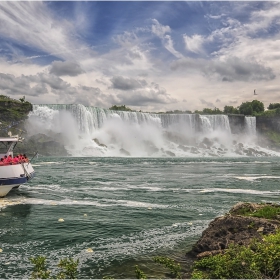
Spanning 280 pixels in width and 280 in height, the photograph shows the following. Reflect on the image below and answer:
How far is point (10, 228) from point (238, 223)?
31.2 feet

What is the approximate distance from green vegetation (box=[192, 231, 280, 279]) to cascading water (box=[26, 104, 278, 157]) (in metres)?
77.2

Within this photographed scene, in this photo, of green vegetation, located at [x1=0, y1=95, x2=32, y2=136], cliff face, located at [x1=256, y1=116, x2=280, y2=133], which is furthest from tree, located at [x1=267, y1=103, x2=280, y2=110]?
green vegetation, located at [x1=0, y1=95, x2=32, y2=136]

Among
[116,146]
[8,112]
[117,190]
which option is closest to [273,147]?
[116,146]

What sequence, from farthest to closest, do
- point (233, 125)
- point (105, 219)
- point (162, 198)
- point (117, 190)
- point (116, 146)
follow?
point (233, 125) → point (116, 146) → point (117, 190) → point (162, 198) → point (105, 219)

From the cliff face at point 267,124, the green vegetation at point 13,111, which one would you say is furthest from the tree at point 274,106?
the green vegetation at point 13,111

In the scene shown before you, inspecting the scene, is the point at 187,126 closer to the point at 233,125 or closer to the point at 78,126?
the point at 233,125

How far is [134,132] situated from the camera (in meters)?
96.3

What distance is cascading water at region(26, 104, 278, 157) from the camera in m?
86.1

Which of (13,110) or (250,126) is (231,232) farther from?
(250,126)

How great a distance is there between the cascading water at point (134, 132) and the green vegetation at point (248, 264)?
77192 millimetres

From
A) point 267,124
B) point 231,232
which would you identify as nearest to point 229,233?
point 231,232

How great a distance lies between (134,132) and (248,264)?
89.0 m

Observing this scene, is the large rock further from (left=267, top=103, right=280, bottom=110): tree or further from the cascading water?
(left=267, top=103, right=280, bottom=110): tree

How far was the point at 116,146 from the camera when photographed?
9269cm
